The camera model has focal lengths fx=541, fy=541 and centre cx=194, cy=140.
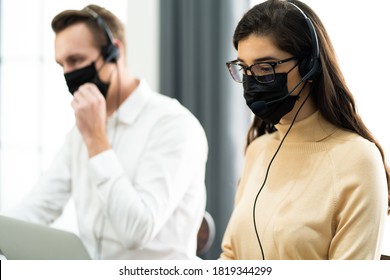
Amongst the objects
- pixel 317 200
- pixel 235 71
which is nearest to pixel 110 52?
pixel 235 71

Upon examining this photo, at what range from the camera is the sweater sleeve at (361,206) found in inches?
35.3

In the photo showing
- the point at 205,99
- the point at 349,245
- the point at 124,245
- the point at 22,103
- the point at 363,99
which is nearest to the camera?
the point at 349,245

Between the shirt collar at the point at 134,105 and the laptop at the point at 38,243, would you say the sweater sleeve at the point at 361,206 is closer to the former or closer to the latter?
the laptop at the point at 38,243

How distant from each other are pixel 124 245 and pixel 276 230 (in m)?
0.54

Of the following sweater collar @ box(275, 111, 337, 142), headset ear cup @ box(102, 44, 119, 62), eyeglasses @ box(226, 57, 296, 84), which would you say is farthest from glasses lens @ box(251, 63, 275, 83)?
headset ear cup @ box(102, 44, 119, 62)

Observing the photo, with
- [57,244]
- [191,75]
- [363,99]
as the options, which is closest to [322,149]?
[363,99]

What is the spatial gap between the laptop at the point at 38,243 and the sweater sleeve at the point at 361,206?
0.49 m

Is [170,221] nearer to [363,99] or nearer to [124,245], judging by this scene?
[124,245]

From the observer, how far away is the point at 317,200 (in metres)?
0.96

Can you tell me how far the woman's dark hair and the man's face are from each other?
0.60 m

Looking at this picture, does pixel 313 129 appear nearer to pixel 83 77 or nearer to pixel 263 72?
pixel 263 72

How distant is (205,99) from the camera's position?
1568 mm

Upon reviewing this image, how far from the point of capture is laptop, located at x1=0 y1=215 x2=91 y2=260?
1048 millimetres
